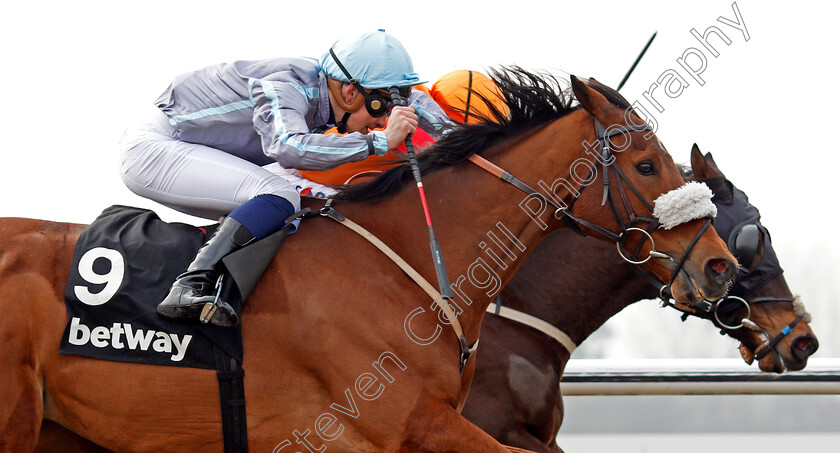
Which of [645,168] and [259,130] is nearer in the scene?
[645,168]

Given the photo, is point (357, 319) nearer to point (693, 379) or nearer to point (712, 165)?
point (712, 165)

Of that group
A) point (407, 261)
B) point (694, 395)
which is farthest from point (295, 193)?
point (694, 395)

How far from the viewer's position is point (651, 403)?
4832mm

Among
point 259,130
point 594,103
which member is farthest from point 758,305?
point 259,130

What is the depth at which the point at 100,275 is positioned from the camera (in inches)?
98.7

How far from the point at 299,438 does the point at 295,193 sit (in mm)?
759

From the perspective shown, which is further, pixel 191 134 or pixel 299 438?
pixel 191 134


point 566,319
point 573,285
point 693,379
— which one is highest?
point 573,285

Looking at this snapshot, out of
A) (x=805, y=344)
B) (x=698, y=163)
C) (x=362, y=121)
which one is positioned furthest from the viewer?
(x=698, y=163)

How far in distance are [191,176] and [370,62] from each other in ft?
2.25

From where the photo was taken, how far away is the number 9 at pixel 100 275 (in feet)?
8.10

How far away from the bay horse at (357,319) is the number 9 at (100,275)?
66 millimetres

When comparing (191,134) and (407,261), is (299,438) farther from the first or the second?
(191,134)

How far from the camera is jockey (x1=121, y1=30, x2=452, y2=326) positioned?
8.35ft
